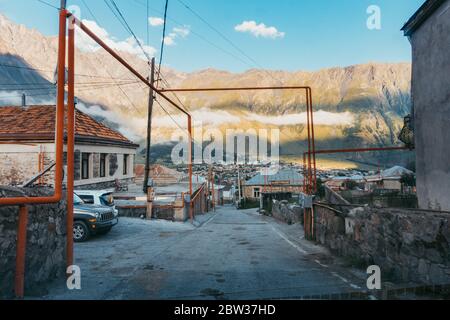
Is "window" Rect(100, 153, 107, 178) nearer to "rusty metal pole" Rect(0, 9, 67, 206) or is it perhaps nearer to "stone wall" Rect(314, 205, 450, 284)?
"stone wall" Rect(314, 205, 450, 284)

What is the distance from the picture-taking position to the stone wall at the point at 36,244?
532 cm

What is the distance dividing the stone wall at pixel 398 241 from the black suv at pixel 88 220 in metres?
7.87

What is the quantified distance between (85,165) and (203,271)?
53.6 ft

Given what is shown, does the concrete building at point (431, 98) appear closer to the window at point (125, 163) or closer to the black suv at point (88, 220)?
the black suv at point (88, 220)

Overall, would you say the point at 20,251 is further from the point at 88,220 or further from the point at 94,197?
the point at 94,197

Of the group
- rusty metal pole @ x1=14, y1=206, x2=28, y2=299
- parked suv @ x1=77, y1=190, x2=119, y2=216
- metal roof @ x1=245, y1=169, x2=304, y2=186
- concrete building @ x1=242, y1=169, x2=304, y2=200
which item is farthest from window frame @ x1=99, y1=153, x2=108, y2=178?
metal roof @ x1=245, y1=169, x2=304, y2=186

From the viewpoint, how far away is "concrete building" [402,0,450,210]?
33.9 ft

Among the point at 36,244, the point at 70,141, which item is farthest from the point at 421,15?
the point at 36,244

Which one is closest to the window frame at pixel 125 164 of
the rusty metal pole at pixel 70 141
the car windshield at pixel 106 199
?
the car windshield at pixel 106 199

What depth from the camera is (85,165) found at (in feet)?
73.7

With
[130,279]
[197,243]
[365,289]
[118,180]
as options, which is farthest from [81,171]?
[365,289]

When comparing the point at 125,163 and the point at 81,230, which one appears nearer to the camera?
the point at 81,230
